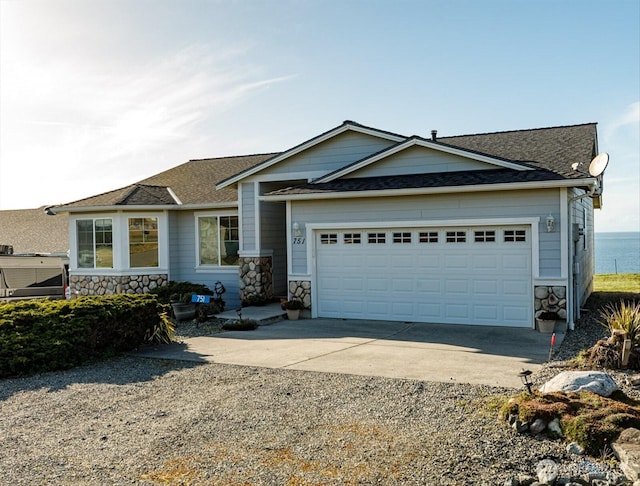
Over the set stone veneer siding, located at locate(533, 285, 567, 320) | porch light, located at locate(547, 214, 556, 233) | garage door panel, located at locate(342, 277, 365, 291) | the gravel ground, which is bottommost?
A: the gravel ground

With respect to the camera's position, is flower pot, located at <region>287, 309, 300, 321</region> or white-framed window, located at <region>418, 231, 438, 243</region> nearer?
white-framed window, located at <region>418, 231, 438, 243</region>

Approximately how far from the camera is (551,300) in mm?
11641

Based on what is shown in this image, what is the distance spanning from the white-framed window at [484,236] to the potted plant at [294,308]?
Result: 4423 mm

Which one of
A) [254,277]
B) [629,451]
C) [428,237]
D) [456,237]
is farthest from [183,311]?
[629,451]

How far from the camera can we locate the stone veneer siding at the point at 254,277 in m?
16.1

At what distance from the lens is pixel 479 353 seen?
379 inches

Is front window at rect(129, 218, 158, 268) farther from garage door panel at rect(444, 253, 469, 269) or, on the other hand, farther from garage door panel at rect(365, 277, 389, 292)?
garage door panel at rect(444, 253, 469, 269)

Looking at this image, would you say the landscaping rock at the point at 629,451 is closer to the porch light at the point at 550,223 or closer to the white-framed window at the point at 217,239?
the porch light at the point at 550,223

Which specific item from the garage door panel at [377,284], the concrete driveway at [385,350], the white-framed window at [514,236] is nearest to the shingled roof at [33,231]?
the concrete driveway at [385,350]

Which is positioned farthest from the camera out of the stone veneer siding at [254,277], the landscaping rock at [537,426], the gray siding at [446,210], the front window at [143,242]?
the front window at [143,242]

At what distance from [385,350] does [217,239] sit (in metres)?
8.69

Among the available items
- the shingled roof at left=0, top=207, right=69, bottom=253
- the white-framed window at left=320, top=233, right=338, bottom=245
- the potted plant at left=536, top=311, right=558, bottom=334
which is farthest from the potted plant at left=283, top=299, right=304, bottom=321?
the shingled roof at left=0, top=207, right=69, bottom=253

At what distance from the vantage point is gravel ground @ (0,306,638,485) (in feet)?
15.8

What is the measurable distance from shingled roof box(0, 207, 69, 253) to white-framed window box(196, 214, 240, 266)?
722 cm
